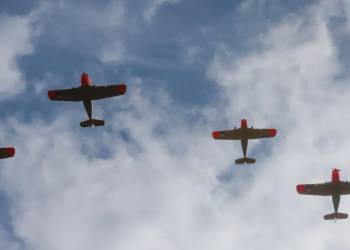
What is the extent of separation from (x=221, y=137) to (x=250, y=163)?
525 cm

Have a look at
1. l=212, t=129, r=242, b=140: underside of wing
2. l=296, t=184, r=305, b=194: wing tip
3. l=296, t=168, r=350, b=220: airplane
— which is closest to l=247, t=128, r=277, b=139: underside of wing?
l=212, t=129, r=242, b=140: underside of wing

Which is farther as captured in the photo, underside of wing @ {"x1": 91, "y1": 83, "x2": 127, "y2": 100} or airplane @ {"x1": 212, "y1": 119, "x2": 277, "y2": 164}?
airplane @ {"x1": 212, "y1": 119, "x2": 277, "y2": 164}

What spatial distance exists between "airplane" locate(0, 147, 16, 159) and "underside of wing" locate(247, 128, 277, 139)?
79.9 ft

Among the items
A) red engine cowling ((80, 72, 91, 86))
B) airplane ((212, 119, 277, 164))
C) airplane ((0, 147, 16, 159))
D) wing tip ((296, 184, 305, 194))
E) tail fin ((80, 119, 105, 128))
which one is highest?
red engine cowling ((80, 72, 91, 86))

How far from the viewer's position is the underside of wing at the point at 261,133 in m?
62.6

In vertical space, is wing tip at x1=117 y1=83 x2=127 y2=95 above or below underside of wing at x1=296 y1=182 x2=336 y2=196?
above

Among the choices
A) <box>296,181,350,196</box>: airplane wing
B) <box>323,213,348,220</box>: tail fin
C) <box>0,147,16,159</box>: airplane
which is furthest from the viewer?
<box>323,213,348,220</box>: tail fin

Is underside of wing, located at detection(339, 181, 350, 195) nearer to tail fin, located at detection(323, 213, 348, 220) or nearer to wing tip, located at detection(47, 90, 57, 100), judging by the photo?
tail fin, located at detection(323, 213, 348, 220)

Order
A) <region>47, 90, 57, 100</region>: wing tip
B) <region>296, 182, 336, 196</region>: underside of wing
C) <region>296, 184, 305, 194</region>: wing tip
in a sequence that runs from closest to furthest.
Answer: <region>47, 90, 57, 100</region>: wing tip < <region>296, 182, 336, 196</region>: underside of wing < <region>296, 184, 305, 194</region>: wing tip

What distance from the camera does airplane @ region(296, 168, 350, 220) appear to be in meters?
61.5

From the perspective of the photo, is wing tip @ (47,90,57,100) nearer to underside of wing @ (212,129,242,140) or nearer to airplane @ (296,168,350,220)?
underside of wing @ (212,129,242,140)

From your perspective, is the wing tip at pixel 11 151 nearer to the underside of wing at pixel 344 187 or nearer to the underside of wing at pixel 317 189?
the underside of wing at pixel 317 189

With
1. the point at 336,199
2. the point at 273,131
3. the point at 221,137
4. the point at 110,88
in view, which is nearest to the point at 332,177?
the point at 336,199

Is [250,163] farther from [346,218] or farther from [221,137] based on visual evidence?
[346,218]
